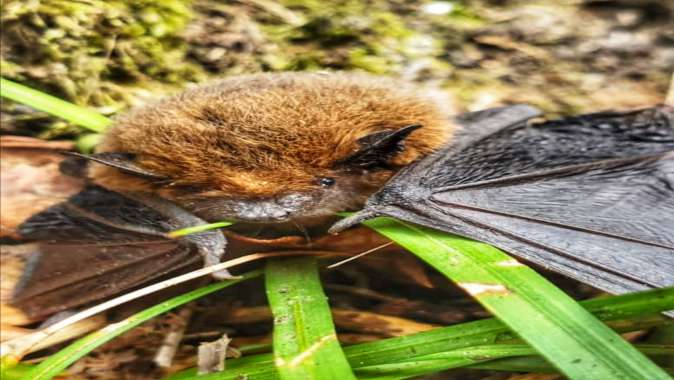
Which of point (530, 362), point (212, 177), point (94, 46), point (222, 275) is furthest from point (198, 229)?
point (94, 46)

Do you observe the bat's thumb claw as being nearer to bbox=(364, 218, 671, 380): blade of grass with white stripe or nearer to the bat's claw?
bbox=(364, 218, 671, 380): blade of grass with white stripe

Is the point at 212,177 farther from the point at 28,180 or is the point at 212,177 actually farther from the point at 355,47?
the point at 355,47

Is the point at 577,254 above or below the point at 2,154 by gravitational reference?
below

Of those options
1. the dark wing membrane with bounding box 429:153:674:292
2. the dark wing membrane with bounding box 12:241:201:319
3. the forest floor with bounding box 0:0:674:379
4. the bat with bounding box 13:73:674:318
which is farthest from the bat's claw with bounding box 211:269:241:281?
the forest floor with bounding box 0:0:674:379

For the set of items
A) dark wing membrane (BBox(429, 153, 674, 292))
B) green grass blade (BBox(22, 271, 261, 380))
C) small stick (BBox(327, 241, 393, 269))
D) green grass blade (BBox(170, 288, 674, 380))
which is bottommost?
green grass blade (BBox(170, 288, 674, 380))

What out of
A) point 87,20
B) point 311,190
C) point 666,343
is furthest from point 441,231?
point 87,20

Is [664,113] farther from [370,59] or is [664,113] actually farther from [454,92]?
[370,59]

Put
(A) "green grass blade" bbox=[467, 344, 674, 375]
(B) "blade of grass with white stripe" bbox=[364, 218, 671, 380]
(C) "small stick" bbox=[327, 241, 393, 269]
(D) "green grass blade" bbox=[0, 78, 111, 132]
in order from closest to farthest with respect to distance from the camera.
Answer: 1. (B) "blade of grass with white stripe" bbox=[364, 218, 671, 380]
2. (A) "green grass blade" bbox=[467, 344, 674, 375]
3. (C) "small stick" bbox=[327, 241, 393, 269]
4. (D) "green grass blade" bbox=[0, 78, 111, 132]
